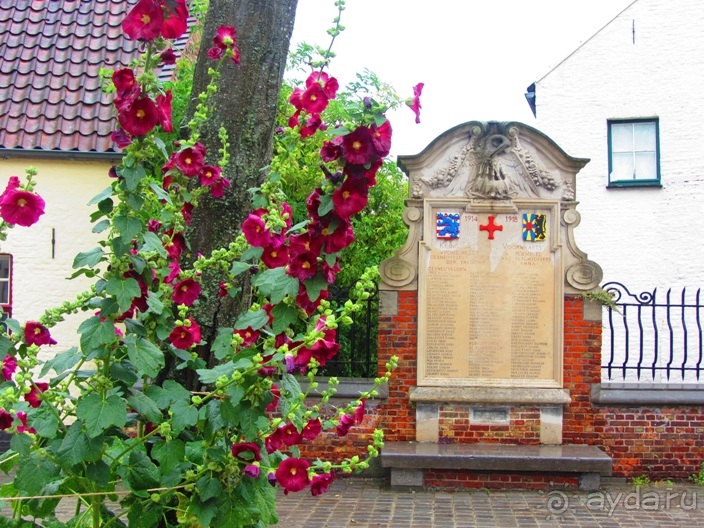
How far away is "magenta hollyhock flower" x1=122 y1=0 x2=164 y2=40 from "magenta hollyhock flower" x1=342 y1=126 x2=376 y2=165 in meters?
0.67

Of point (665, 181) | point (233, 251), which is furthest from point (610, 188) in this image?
point (233, 251)

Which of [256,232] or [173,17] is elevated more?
[173,17]

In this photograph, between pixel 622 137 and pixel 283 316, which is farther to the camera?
pixel 622 137

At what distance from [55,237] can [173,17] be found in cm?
907

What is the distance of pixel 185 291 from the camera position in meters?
2.92

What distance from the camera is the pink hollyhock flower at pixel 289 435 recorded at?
8.98 ft

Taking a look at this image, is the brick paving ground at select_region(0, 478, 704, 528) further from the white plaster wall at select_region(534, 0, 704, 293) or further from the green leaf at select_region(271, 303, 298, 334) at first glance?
the white plaster wall at select_region(534, 0, 704, 293)

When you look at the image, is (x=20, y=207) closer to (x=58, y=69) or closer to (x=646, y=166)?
(x=58, y=69)

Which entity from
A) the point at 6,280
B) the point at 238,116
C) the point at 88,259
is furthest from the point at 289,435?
the point at 6,280

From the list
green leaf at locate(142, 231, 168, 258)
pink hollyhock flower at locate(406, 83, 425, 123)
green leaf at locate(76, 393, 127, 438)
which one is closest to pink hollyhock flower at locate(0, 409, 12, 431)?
green leaf at locate(76, 393, 127, 438)

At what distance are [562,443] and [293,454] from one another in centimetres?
615

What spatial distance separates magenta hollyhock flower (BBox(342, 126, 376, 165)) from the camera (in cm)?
252

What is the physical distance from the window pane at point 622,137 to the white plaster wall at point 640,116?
20 cm

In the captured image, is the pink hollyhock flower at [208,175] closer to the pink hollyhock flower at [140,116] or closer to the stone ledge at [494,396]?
the pink hollyhock flower at [140,116]
